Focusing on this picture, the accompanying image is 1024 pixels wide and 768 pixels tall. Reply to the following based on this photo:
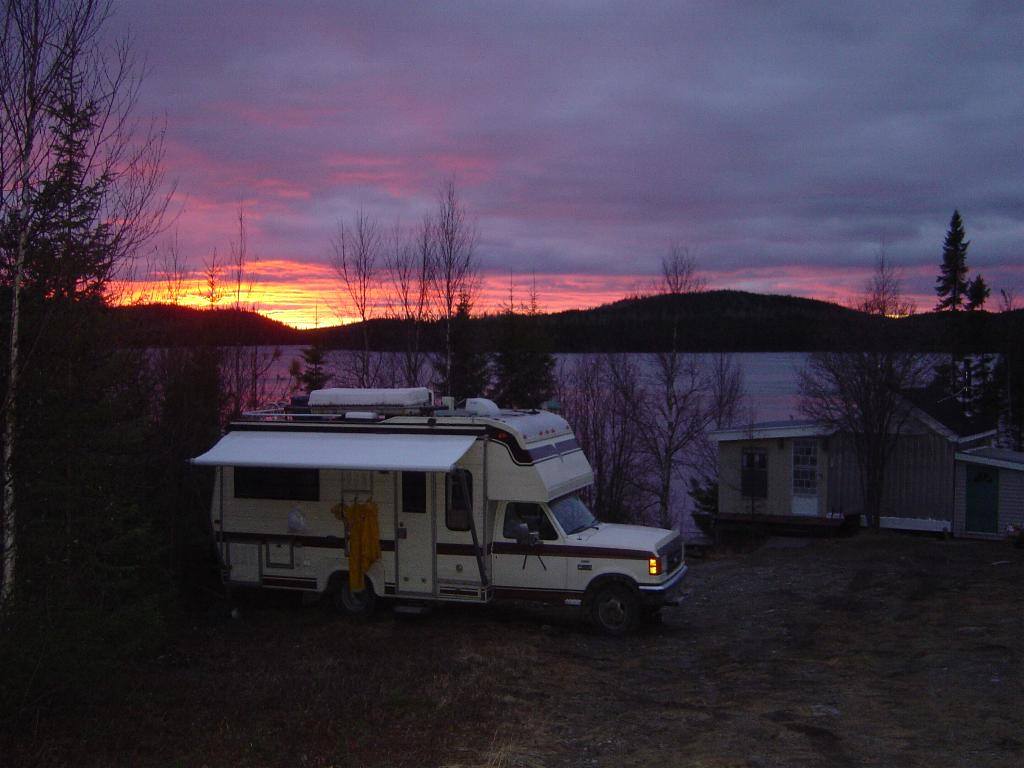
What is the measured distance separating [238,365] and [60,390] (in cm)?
1442

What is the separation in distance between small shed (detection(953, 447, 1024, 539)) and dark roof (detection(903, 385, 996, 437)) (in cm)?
108

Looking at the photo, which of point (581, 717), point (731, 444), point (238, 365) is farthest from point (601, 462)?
point (581, 717)

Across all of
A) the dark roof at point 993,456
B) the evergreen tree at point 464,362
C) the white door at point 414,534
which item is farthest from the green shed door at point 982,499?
the white door at point 414,534

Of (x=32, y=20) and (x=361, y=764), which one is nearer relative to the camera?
(x=361, y=764)

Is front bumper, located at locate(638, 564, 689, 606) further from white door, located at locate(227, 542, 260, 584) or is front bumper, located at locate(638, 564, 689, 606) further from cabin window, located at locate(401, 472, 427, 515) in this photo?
white door, located at locate(227, 542, 260, 584)

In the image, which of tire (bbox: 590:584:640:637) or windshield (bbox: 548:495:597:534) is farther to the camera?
windshield (bbox: 548:495:597:534)

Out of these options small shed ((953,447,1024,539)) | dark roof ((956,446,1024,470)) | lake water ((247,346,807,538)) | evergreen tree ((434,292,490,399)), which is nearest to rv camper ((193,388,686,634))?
lake water ((247,346,807,538))

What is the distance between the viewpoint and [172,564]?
14602 millimetres

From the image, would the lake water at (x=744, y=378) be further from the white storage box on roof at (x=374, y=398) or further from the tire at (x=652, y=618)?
the tire at (x=652, y=618)

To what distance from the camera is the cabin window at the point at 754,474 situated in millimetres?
28188

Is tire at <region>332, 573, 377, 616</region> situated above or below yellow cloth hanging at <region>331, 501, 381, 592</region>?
below

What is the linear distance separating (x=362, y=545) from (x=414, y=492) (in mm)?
1048

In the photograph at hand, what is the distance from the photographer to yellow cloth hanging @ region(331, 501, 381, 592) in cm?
1276

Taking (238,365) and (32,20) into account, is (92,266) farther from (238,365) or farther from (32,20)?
(238,365)
